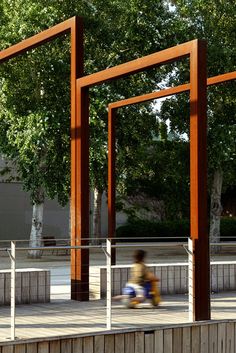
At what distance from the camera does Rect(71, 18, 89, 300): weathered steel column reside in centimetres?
1122

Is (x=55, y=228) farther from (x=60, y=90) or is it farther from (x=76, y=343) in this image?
(x=76, y=343)

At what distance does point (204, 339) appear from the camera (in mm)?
8648

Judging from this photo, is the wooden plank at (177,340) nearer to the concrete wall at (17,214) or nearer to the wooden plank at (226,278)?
the wooden plank at (226,278)

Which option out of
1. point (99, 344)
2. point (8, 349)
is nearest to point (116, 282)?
point (99, 344)

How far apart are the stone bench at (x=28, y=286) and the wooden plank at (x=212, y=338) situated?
2.91 metres

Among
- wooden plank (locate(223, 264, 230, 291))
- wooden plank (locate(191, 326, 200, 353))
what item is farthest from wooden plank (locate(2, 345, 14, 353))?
wooden plank (locate(223, 264, 230, 291))

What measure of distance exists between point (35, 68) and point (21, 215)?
45.6ft

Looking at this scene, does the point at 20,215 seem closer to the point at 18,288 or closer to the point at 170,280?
the point at 170,280

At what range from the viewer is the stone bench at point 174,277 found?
11477mm

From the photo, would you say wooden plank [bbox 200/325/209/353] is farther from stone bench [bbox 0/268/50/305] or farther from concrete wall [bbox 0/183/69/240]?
concrete wall [bbox 0/183/69/240]

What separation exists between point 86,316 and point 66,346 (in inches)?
65.3

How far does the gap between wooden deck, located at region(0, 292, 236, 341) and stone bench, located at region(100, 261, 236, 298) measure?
0.49 m

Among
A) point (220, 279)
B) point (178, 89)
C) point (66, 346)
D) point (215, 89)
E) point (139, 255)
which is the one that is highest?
point (215, 89)

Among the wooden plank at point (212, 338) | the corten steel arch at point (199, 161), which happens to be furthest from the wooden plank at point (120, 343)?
the corten steel arch at point (199, 161)
